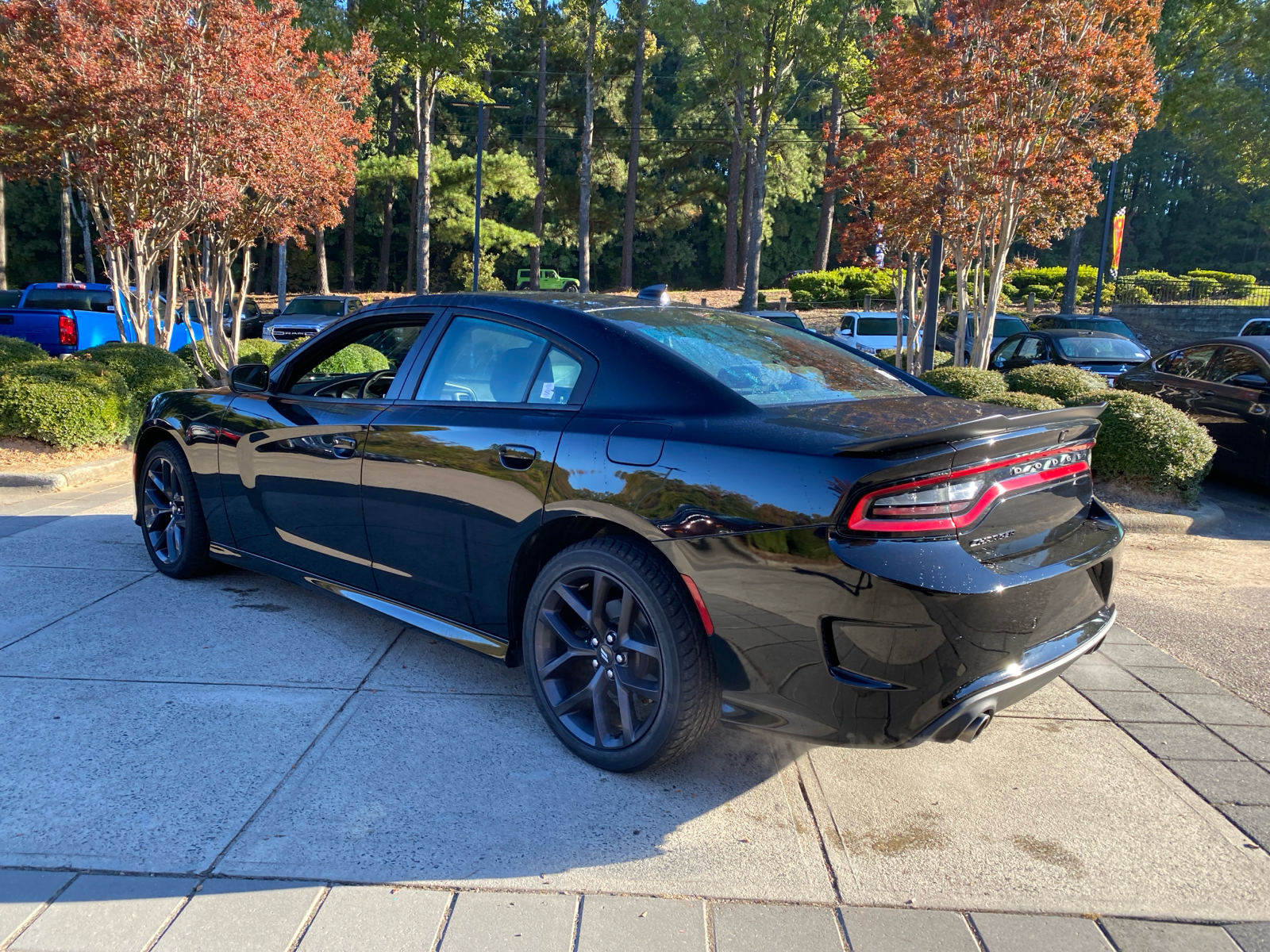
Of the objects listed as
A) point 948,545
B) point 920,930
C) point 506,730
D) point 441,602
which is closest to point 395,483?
point 441,602

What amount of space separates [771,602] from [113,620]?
3.38 meters

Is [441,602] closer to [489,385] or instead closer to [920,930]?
[489,385]

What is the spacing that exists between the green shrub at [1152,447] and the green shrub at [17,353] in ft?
31.7

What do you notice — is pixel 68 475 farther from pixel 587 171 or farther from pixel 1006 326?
pixel 587 171

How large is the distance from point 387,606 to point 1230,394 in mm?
8212

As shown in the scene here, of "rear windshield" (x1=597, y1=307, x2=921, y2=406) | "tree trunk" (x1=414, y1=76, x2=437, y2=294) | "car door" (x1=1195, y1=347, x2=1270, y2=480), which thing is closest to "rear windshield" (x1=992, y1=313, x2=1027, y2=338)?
"car door" (x1=1195, y1=347, x2=1270, y2=480)

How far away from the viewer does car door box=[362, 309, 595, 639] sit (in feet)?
10.8

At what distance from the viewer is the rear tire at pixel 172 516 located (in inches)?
191

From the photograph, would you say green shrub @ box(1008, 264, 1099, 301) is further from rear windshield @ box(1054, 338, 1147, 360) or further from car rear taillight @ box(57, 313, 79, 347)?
car rear taillight @ box(57, 313, 79, 347)

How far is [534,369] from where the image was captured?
3453 millimetres

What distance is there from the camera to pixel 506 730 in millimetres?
3439

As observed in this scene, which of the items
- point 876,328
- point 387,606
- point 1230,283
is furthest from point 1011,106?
point 1230,283

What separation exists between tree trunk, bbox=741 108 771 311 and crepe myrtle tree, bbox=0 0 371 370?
2069 centimetres

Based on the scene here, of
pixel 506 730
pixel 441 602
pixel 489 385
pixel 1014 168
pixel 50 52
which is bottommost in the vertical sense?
pixel 506 730
